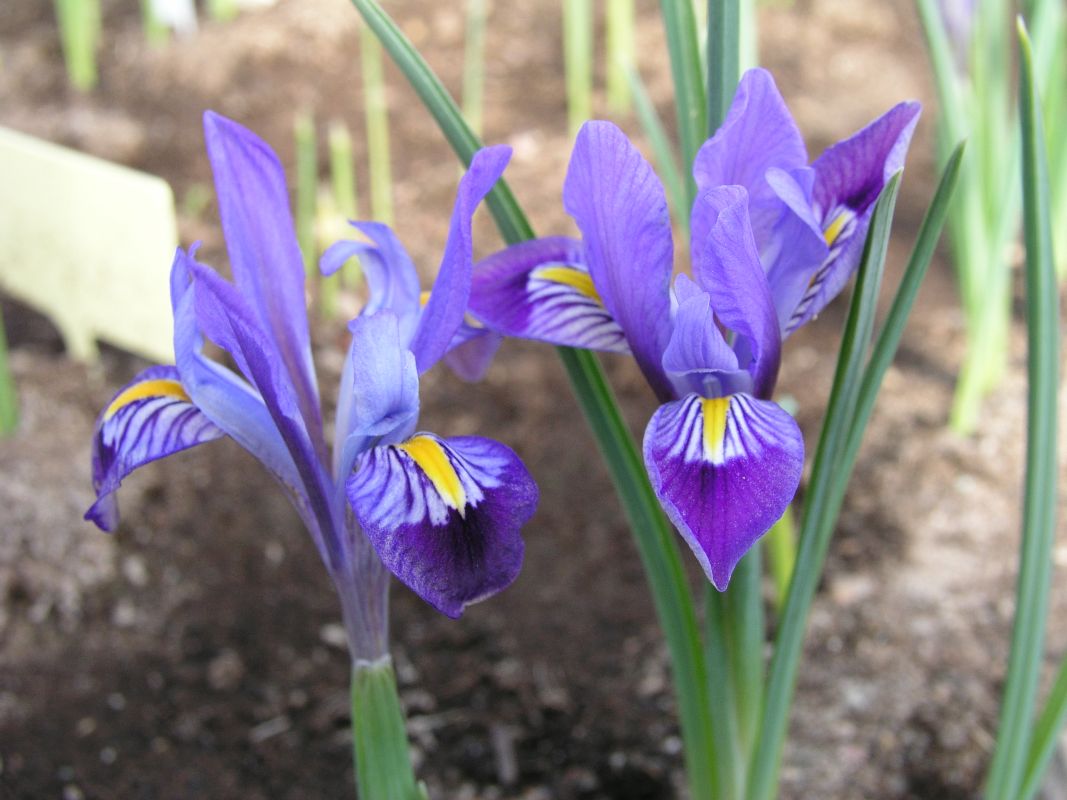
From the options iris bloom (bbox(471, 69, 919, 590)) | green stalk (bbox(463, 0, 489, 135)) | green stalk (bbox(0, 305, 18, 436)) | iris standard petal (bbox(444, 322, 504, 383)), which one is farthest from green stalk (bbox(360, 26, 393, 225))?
iris bloom (bbox(471, 69, 919, 590))

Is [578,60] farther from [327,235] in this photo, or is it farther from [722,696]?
[722,696]

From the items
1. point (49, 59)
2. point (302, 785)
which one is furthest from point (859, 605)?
point (49, 59)

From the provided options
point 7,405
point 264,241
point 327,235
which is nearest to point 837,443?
point 264,241

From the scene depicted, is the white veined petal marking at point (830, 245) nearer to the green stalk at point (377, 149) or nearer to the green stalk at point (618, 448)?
the green stalk at point (618, 448)

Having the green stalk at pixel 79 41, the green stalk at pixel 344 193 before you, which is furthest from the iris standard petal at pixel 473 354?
the green stalk at pixel 79 41

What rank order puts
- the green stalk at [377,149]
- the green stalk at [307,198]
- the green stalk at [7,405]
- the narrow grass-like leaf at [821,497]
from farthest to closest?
the green stalk at [377,149] → the green stalk at [307,198] → the green stalk at [7,405] → the narrow grass-like leaf at [821,497]

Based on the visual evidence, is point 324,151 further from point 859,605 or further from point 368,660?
point 368,660

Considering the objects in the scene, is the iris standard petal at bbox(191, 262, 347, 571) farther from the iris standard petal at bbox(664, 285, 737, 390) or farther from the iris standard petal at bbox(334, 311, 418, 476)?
the iris standard petal at bbox(664, 285, 737, 390)
